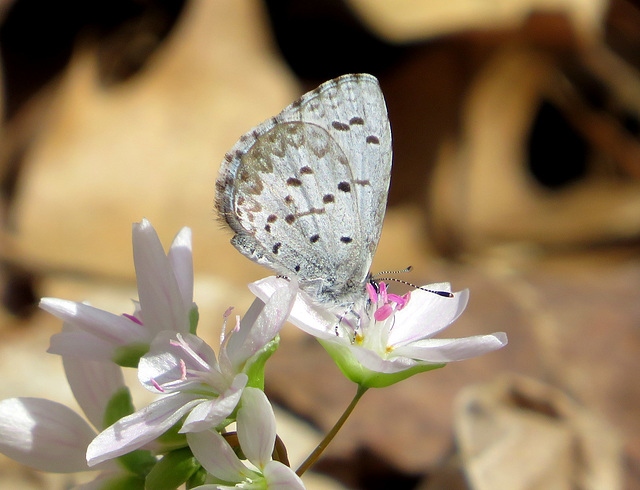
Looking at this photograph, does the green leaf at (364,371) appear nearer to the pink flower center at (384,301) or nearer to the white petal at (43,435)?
Answer: the pink flower center at (384,301)

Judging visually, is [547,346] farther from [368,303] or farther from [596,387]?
[368,303]

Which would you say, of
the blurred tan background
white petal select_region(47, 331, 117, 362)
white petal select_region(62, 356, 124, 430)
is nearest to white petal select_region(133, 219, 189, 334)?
white petal select_region(47, 331, 117, 362)


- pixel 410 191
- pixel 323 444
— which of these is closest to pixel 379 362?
pixel 323 444

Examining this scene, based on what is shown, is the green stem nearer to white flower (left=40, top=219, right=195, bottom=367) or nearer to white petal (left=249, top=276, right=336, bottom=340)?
white petal (left=249, top=276, right=336, bottom=340)

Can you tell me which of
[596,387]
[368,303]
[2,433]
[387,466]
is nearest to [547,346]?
[596,387]

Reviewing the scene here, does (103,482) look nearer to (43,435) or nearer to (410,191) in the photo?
(43,435)

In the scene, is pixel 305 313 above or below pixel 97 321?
below

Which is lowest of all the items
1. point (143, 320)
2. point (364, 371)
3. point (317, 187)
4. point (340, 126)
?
point (364, 371)
